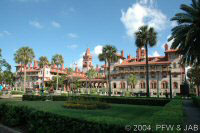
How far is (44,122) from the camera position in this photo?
8117 mm

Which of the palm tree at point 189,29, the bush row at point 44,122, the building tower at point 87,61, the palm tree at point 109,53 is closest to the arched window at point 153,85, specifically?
the palm tree at point 109,53

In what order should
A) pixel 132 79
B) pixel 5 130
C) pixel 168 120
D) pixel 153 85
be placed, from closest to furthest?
pixel 168 120, pixel 5 130, pixel 132 79, pixel 153 85

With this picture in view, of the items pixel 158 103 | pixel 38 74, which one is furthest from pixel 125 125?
pixel 38 74

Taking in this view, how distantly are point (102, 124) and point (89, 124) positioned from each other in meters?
0.68

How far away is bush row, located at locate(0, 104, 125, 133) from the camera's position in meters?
5.95

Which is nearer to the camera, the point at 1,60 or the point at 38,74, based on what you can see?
the point at 1,60

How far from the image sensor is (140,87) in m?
60.1

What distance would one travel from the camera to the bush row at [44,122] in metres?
5.95

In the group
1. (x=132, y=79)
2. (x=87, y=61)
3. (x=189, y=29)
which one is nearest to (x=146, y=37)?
(x=189, y=29)

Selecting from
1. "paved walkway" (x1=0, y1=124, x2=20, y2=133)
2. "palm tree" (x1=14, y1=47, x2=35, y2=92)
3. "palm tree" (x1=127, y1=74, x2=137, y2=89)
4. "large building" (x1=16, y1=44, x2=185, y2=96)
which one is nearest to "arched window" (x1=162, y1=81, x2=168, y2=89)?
"large building" (x1=16, y1=44, x2=185, y2=96)

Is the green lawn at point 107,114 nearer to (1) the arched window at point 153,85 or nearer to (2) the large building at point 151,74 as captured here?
(2) the large building at point 151,74

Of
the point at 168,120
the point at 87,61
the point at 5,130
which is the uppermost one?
the point at 87,61

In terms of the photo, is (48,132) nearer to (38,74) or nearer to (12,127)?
(12,127)

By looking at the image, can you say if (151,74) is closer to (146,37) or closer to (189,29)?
(146,37)
